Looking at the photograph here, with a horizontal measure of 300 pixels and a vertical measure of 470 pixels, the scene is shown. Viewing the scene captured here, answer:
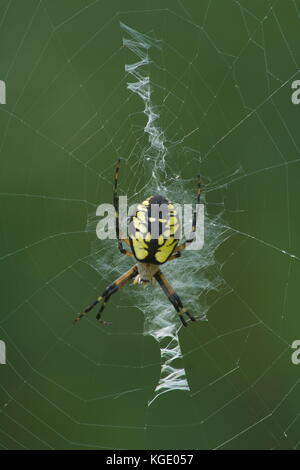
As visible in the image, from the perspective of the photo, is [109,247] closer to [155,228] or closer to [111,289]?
[111,289]

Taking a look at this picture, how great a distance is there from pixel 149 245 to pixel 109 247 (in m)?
1.31

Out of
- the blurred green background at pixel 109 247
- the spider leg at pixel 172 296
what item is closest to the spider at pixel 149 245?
the spider leg at pixel 172 296

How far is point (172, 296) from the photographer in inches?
293

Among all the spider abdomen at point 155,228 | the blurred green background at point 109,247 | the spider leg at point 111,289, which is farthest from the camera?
the blurred green background at point 109,247

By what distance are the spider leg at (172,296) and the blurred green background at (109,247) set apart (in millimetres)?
556

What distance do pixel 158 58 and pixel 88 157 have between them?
1087 mm

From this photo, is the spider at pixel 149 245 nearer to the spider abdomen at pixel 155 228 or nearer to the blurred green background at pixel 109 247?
the spider abdomen at pixel 155 228

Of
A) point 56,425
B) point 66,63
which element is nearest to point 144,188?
point 66,63

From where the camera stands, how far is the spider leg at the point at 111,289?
7285 mm

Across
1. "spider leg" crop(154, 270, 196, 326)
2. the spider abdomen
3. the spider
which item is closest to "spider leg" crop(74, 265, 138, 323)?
the spider

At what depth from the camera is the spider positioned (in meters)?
6.31

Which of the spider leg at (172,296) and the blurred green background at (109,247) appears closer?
the spider leg at (172,296)

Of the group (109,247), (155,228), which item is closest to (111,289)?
(109,247)

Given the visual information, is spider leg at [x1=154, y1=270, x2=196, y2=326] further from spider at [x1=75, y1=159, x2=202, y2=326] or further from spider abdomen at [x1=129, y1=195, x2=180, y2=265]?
spider abdomen at [x1=129, y1=195, x2=180, y2=265]
